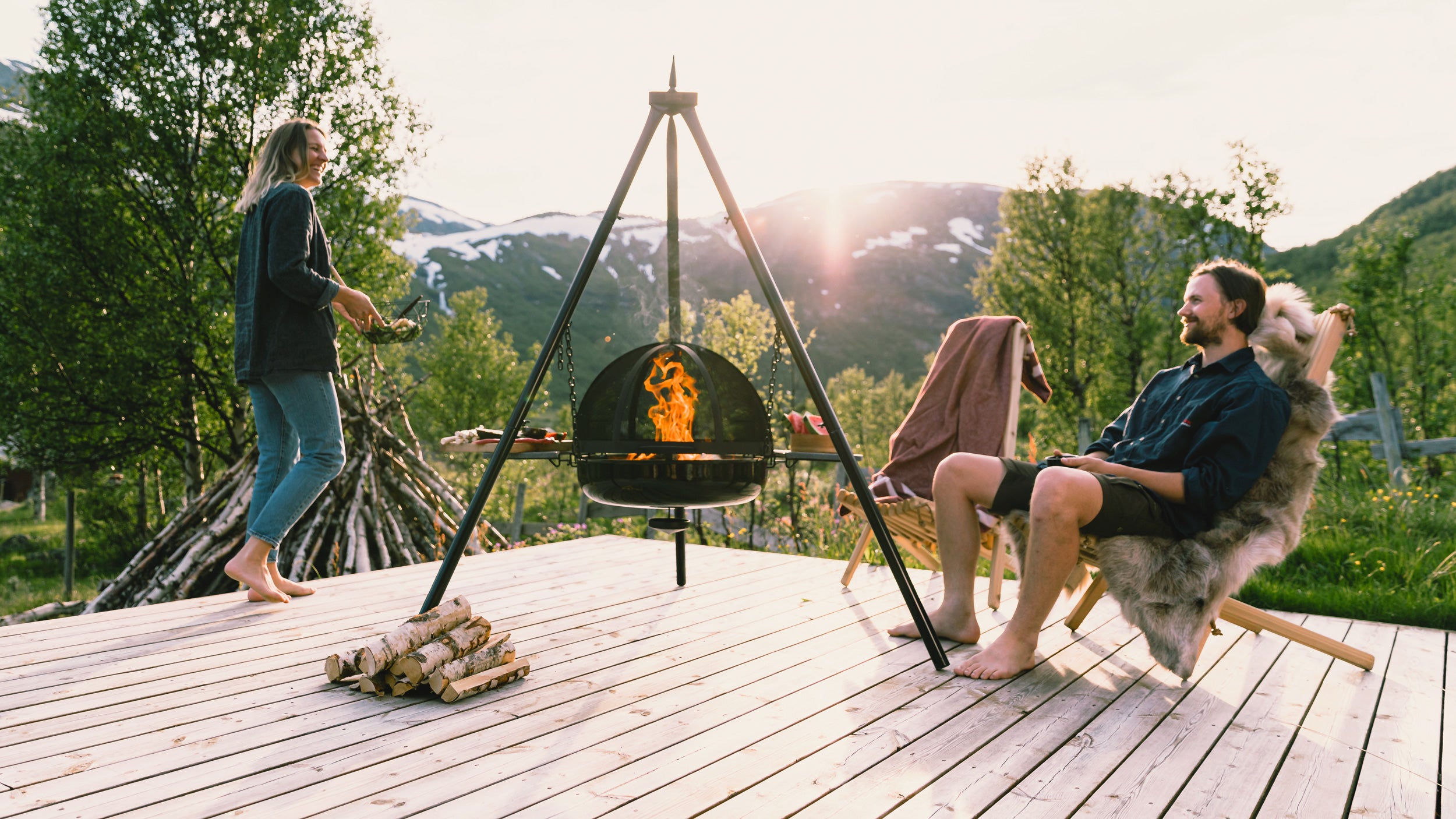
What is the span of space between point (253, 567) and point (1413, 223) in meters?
49.2

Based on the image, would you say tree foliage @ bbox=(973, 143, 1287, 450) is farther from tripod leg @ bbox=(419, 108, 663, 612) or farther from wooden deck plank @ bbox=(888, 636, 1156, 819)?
tripod leg @ bbox=(419, 108, 663, 612)

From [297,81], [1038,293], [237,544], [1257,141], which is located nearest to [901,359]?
[1038,293]

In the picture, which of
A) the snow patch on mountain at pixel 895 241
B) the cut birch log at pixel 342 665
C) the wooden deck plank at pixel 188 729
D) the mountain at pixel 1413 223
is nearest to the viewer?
the wooden deck plank at pixel 188 729

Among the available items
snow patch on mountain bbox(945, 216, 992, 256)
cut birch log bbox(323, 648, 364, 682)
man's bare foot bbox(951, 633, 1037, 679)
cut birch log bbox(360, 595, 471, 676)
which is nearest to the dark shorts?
man's bare foot bbox(951, 633, 1037, 679)

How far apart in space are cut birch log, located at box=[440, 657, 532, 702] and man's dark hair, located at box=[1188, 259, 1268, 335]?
2.38 metres

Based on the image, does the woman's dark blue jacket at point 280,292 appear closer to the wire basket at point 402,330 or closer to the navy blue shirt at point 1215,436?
the wire basket at point 402,330

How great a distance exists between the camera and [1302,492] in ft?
7.68

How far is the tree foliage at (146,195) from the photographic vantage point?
11102 millimetres

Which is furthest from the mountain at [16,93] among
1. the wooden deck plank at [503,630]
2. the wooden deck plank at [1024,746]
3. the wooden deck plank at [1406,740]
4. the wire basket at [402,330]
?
the wooden deck plank at [1406,740]

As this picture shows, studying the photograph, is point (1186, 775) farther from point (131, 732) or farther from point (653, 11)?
point (653, 11)

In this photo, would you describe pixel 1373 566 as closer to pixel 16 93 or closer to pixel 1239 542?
pixel 1239 542

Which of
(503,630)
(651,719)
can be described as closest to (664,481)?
(503,630)

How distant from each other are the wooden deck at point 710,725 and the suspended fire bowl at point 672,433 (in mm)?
539

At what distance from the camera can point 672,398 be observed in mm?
3057
